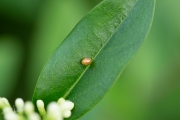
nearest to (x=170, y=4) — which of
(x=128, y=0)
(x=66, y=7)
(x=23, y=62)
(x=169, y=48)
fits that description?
(x=169, y=48)

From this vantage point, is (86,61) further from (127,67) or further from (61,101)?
(127,67)

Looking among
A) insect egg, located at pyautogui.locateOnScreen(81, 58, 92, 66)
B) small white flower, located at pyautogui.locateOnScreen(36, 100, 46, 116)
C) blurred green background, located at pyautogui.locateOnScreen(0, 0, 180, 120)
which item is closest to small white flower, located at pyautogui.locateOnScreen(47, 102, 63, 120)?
small white flower, located at pyautogui.locateOnScreen(36, 100, 46, 116)

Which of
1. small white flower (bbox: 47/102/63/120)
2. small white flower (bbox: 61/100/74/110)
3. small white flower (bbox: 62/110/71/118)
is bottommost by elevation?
small white flower (bbox: 62/110/71/118)

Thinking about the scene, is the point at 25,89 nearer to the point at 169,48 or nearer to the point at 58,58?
the point at 169,48

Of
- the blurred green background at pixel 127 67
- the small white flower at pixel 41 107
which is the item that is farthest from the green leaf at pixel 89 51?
the blurred green background at pixel 127 67

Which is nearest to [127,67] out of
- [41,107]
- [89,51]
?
[89,51]

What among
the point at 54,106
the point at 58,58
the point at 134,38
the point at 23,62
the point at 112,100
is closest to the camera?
the point at 54,106

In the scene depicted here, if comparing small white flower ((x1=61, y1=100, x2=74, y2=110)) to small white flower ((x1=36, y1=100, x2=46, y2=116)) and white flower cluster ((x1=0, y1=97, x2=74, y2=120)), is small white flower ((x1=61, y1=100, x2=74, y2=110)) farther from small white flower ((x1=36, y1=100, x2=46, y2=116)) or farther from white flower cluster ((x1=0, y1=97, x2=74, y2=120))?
small white flower ((x1=36, y1=100, x2=46, y2=116))
